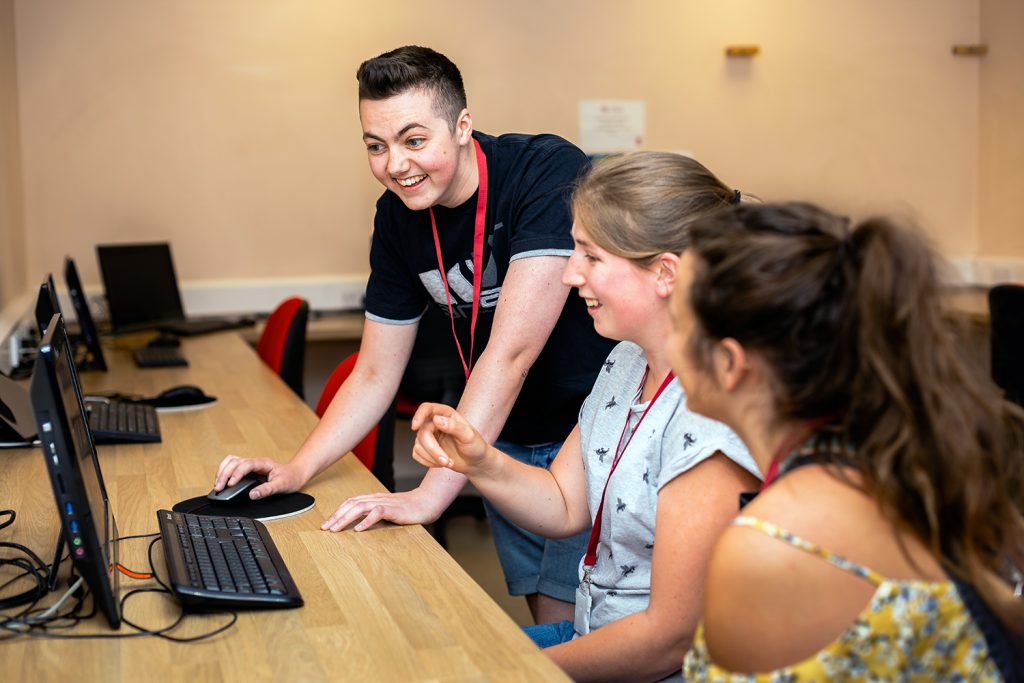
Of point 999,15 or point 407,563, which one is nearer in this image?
point 407,563

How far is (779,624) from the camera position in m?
0.95

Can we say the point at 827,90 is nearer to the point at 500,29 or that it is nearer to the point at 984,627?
the point at 500,29

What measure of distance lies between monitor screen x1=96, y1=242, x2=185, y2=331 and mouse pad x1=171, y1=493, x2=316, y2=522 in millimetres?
2627

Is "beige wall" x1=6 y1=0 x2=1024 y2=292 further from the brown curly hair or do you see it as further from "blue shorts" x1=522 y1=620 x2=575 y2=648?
the brown curly hair

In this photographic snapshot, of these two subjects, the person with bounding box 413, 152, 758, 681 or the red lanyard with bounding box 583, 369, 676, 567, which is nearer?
the person with bounding box 413, 152, 758, 681

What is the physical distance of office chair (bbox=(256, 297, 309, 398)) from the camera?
3.73 metres

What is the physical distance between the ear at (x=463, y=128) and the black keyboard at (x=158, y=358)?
6.74ft

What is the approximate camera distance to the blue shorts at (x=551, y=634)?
1800 millimetres

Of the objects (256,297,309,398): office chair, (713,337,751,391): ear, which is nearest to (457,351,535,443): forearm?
(713,337,751,391): ear

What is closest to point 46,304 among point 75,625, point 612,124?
point 75,625

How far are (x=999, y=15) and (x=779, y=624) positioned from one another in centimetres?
522

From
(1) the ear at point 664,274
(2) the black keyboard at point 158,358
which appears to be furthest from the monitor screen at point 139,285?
→ (1) the ear at point 664,274

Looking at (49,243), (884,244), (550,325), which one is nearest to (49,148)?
(49,243)

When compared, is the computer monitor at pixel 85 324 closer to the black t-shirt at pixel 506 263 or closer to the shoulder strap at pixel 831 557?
the black t-shirt at pixel 506 263
